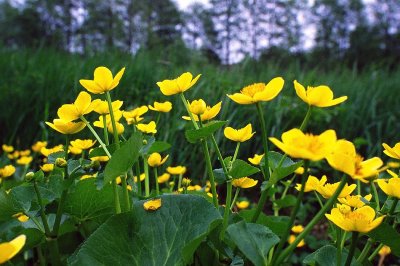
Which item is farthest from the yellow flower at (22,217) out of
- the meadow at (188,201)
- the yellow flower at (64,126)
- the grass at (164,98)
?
the grass at (164,98)

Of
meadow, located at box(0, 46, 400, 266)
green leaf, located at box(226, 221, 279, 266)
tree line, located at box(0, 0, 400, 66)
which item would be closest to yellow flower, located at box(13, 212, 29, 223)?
meadow, located at box(0, 46, 400, 266)

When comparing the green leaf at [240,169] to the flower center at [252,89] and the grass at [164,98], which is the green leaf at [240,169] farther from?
the grass at [164,98]

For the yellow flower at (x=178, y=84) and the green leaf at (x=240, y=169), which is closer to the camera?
the green leaf at (x=240, y=169)

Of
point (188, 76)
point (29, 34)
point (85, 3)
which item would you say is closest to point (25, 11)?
point (29, 34)

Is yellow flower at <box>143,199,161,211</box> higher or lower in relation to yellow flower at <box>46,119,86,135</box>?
lower

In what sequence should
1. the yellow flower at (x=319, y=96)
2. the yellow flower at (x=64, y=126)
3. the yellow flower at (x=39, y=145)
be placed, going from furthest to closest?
the yellow flower at (x=39, y=145) → the yellow flower at (x=64, y=126) → the yellow flower at (x=319, y=96)

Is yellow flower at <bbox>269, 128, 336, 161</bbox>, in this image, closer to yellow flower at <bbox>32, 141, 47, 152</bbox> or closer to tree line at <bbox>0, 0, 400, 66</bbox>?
yellow flower at <bbox>32, 141, 47, 152</bbox>
